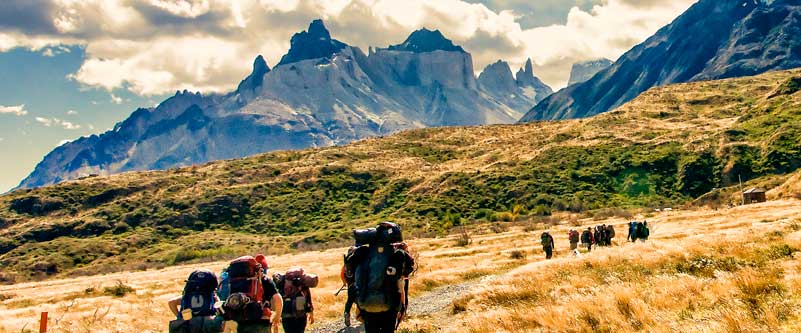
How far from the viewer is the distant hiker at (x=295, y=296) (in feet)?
38.4

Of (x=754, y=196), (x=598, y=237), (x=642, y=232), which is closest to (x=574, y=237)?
(x=598, y=237)

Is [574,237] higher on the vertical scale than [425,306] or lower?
higher

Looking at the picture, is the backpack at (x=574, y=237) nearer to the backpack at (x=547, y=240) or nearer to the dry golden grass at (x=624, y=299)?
the backpack at (x=547, y=240)

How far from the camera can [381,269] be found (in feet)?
30.2

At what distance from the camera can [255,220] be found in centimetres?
10088

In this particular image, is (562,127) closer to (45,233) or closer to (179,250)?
(179,250)

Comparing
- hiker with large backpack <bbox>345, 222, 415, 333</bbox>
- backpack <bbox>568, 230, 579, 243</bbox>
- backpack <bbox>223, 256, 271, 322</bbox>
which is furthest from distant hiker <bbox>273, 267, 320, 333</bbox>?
backpack <bbox>568, 230, 579, 243</bbox>

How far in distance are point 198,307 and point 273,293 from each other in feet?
4.20

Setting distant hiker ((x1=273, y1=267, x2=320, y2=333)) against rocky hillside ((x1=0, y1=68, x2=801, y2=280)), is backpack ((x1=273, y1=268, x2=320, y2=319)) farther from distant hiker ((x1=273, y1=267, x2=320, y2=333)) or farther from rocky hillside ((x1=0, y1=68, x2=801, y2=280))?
rocky hillside ((x1=0, y1=68, x2=801, y2=280))

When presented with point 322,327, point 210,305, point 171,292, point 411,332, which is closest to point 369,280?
point 210,305

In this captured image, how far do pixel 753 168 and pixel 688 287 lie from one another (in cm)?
8847

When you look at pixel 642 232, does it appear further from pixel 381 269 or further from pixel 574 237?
pixel 381 269

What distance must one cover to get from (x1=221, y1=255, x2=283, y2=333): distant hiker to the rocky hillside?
227ft

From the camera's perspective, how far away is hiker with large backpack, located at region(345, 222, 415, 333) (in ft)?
29.8
